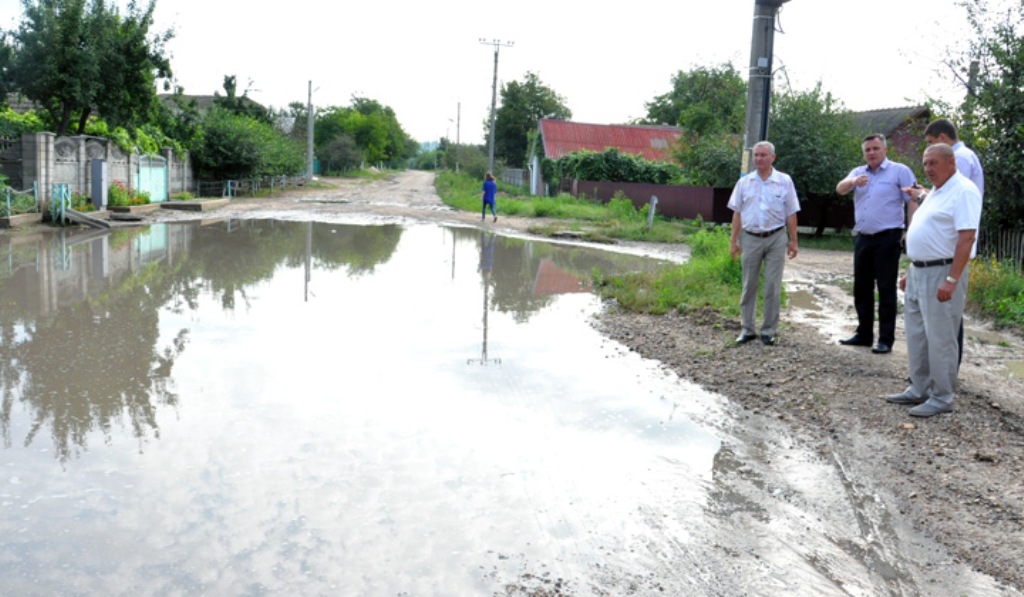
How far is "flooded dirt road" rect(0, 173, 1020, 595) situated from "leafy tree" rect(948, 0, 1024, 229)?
4.06 m

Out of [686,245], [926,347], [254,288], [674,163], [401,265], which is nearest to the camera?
[926,347]

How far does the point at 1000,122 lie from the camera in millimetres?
11727

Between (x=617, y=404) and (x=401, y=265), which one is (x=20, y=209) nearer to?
(x=401, y=265)

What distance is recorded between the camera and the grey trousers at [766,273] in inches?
300

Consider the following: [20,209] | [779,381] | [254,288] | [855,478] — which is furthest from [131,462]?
[20,209]

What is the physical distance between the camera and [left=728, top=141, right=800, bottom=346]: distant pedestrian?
7559mm

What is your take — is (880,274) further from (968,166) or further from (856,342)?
(968,166)

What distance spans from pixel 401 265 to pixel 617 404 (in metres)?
8.87

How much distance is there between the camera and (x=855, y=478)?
468 cm

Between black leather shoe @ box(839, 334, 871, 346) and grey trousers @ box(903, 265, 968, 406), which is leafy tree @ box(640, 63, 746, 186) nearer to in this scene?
black leather shoe @ box(839, 334, 871, 346)

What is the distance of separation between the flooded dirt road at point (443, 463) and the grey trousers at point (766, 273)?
1.17 ft

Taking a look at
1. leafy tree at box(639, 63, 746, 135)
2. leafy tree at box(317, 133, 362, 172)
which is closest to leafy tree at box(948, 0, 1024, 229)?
leafy tree at box(639, 63, 746, 135)

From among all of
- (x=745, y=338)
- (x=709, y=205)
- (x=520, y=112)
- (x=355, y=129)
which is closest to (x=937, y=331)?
(x=745, y=338)

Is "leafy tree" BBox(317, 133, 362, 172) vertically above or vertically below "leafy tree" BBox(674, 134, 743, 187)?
above
